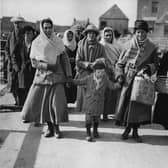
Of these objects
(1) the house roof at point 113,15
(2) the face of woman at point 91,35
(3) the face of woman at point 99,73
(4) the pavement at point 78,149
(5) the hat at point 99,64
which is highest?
(1) the house roof at point 113,15

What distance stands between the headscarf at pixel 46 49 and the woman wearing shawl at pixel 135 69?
3.14 feet

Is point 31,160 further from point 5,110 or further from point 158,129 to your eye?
point 5,110

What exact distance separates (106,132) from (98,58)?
129 centimetres

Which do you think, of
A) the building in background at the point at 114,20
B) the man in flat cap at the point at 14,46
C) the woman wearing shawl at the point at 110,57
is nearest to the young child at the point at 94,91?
the woman wearing shawl at the point at 110,57

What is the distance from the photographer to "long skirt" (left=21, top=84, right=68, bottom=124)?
5.95 m

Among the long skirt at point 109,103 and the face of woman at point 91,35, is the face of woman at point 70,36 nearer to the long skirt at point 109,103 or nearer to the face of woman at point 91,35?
the long skirt at point 109,103

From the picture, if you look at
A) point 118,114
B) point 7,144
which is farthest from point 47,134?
point 118,114

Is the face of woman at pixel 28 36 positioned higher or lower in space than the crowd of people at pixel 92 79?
higher

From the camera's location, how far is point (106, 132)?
6535 millimetres

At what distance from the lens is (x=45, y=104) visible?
5980 mm

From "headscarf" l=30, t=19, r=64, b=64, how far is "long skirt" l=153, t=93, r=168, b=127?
5.52 feet

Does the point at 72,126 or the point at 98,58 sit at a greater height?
the point at 98,58

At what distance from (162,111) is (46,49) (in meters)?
1.98

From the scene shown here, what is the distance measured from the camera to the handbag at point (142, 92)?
566cm
